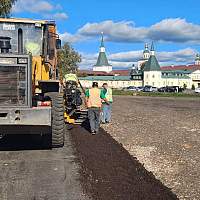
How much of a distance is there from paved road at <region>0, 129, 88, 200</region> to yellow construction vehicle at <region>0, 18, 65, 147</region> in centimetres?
58

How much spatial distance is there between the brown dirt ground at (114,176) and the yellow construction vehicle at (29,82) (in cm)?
111

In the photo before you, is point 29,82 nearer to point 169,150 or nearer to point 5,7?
point 169,150

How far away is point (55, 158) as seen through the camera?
9.26m

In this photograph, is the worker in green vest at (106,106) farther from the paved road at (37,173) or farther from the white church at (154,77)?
the white church at (154,77)

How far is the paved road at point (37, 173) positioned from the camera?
20.7 feet

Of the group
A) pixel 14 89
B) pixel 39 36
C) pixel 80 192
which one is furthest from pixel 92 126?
pixel 80 192

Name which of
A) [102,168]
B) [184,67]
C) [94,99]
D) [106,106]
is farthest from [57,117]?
[184,67]

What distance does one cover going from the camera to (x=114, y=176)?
744 cm

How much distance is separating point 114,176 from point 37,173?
1401 millimetres

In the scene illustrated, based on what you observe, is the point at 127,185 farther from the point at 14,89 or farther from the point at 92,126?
the point at 92,126

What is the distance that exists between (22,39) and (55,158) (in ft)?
11.0

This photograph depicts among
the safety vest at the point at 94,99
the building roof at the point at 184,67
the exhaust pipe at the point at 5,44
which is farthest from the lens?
the building roof at the point at 184,67

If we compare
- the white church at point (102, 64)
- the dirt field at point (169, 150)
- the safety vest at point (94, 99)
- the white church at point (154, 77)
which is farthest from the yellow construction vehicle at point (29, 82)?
the white church at point (102, 64)

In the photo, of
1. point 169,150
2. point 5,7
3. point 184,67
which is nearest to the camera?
point 169,150
